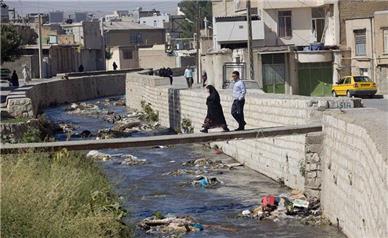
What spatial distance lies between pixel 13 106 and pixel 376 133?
25825 mm

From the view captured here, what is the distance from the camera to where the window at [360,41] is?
163ft

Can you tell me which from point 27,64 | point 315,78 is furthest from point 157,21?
point 315,78

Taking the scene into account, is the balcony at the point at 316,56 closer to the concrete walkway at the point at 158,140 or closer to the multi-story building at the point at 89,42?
the concrete walkway at the point at 158,140

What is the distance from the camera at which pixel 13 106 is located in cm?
3775

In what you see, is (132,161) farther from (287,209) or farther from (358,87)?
(358,87)

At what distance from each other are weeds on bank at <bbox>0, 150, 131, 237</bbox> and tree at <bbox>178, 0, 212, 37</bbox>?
379ft

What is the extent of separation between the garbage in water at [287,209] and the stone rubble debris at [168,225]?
147 centimetres

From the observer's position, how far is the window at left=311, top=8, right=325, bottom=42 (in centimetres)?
5678

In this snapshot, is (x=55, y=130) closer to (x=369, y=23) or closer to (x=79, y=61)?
(x=369, y=23)

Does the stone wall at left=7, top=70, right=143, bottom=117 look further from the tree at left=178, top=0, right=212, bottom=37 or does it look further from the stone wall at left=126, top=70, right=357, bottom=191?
the tree at left=178, top=0, right=212, bottom=37

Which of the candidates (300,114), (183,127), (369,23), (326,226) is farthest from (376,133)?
(369,23)

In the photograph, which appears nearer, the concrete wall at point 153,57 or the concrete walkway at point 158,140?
the concrete walkway at point 158,140

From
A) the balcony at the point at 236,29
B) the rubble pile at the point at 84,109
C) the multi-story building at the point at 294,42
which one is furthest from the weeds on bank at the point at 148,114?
the balcony at the point at 236,29

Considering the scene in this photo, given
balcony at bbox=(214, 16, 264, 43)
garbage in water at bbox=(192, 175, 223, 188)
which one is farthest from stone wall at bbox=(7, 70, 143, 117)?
garbage in water at bbox=(192, 175, 223, 188)
